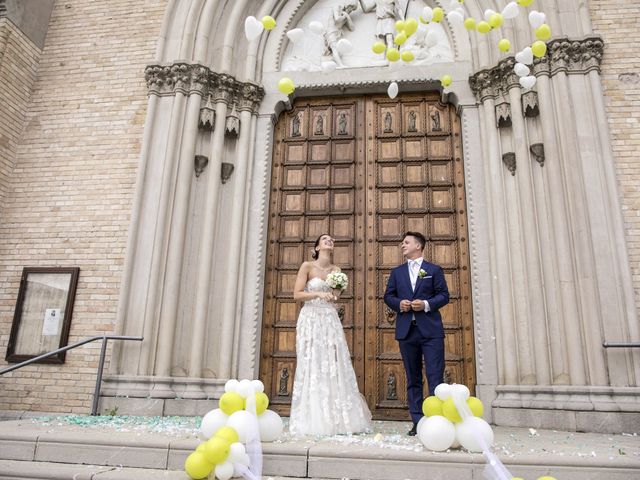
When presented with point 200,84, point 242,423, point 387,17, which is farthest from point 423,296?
point 387,17

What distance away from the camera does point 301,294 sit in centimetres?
508

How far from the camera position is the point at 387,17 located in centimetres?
833

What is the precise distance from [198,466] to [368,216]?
4.94 meters

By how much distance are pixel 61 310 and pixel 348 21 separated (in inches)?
250

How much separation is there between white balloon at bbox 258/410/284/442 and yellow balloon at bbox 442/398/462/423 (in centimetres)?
134

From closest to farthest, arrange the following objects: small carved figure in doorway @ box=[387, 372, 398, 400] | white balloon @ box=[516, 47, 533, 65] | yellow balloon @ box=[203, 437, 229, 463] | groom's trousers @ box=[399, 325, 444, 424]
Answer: yellow balloon @ box=[203, 437, 229, 463]
groom's trousers @ box=[399, 325, 444, 424]
white balloon @ box=[516, 47, 533, 65]
small carved figure in doorway @ box=[387, 372, 398, 400]

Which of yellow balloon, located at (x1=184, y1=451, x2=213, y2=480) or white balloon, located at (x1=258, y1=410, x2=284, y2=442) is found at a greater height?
white balloon, located at (x1=258, y1=410, x2=284, y2=442)

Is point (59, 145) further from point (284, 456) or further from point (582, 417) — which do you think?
point (582, 417)

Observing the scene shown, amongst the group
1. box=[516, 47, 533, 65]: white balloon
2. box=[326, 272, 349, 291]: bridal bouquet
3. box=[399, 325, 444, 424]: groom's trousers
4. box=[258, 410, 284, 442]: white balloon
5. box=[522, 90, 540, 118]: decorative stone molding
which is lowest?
box=[258, 410, 284, 442]: white balloon

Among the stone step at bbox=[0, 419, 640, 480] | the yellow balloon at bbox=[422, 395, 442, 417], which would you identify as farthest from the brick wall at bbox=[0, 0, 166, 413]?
the yellow balloon at bbox=[422, 395, 442, 417]

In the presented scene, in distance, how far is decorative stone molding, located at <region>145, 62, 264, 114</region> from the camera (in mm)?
7609

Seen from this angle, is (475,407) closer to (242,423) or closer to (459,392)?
(459,392)

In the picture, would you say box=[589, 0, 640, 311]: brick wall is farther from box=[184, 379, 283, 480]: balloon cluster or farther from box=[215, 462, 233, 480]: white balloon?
box=[215, 462, 233, 480]: white balloon

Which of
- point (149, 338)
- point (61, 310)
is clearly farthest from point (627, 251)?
point (61, 310)
